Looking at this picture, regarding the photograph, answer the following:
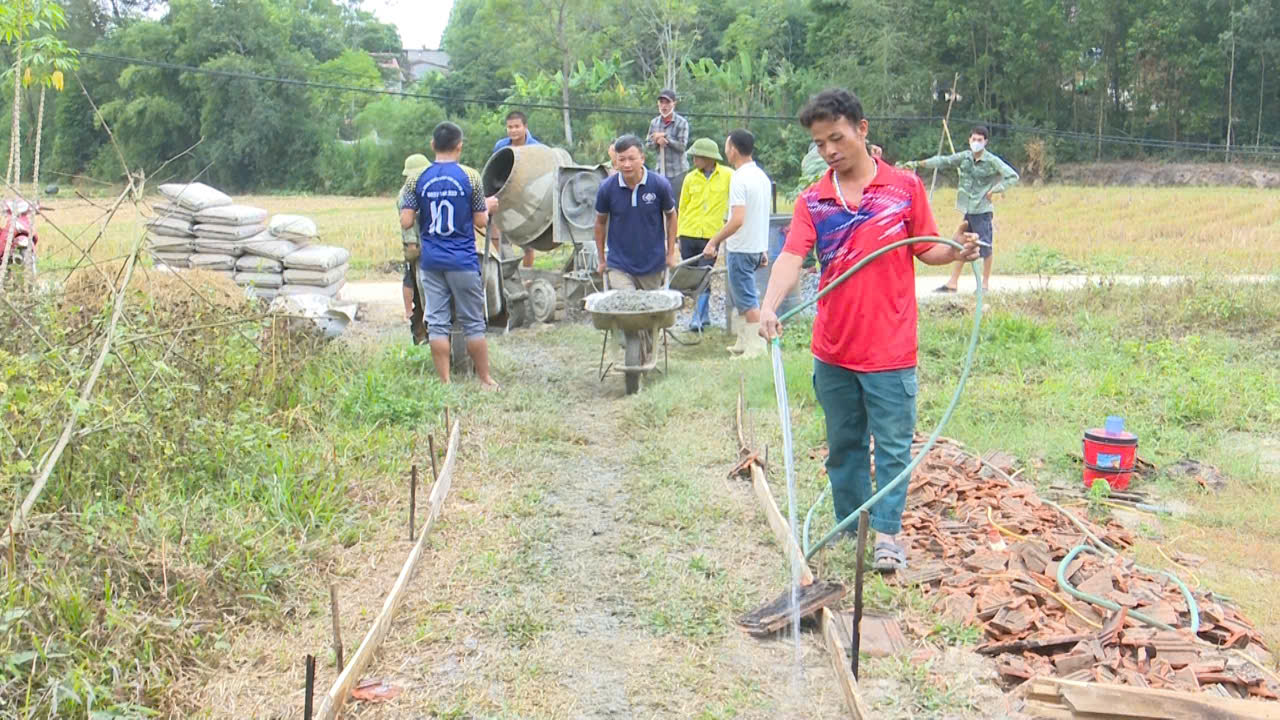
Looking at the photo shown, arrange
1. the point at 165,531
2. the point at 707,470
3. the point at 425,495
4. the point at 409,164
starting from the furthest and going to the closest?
the point at 409,164 → the point at 707,470 → the point at 425,495 → the point at 165,531

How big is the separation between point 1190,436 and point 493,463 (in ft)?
13.6

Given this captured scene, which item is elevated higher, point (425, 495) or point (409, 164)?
point (409, 164)

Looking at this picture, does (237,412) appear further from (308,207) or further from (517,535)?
(308,207)

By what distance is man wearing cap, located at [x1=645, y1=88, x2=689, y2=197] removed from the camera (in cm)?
1110

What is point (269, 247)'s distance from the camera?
11.7m

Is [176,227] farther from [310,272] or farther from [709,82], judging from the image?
[709,82]

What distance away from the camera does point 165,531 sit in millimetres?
4348

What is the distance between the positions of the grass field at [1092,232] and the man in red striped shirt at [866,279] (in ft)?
24.6

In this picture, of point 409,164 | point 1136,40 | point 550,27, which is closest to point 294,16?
point 550,27

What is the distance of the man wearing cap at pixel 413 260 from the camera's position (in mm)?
7930

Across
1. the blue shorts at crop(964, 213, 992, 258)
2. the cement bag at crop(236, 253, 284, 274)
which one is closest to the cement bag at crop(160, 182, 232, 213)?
the cement bag at crop(236, 253, 284, 274)

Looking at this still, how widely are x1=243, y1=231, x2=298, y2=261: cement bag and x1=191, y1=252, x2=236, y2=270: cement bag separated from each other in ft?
0.67

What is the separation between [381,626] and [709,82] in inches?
1440

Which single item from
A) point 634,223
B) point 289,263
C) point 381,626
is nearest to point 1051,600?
point 381,626
